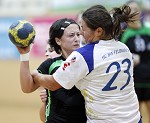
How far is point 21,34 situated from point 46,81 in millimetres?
345

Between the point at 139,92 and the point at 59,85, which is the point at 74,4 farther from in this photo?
the point at 59,85

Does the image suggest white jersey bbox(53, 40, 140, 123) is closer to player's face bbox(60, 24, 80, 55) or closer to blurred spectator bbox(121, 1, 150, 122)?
player's face bbox(60, 24, 80, 55)

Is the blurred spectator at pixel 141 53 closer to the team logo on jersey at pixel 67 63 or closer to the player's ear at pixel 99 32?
the player's ear at pixel 99 32

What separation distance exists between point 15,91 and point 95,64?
256 inches

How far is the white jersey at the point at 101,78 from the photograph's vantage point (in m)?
2.76

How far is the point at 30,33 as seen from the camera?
9.53 feet

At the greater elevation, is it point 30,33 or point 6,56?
point 30,33

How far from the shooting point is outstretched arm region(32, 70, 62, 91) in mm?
2840

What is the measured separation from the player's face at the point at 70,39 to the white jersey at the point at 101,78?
1.10 ft

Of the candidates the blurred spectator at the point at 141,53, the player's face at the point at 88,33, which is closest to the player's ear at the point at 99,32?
the player's face at the point at 88,33

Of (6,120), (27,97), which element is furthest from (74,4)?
A: (6,120)

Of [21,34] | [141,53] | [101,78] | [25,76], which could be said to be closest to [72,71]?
[101,78]

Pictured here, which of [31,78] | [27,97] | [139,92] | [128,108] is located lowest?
[27,97]

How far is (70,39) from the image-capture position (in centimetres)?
314
